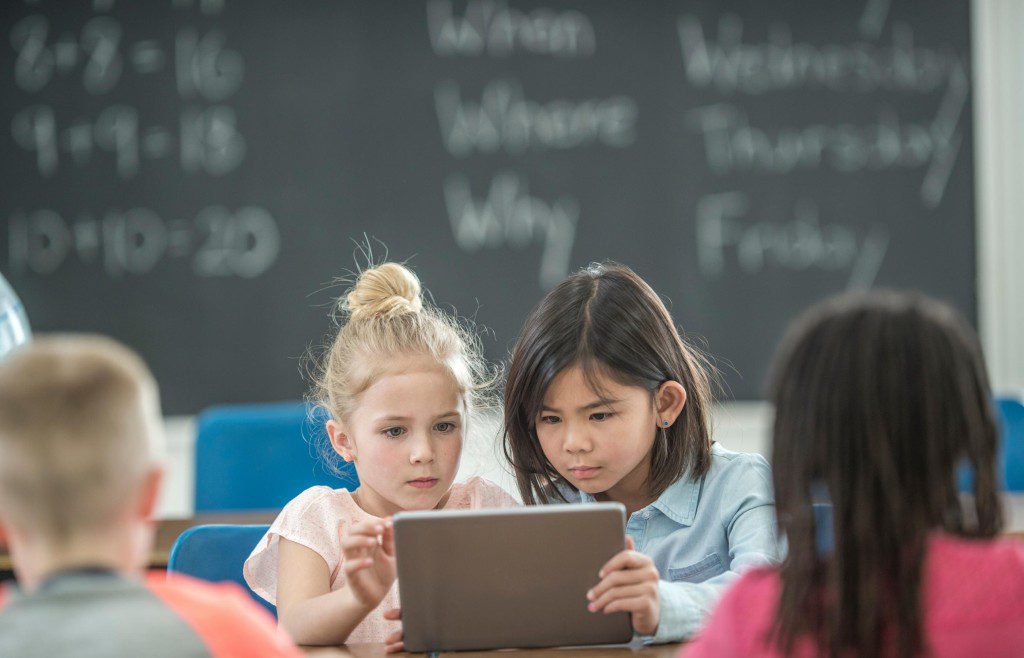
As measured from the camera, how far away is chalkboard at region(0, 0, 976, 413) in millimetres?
3420

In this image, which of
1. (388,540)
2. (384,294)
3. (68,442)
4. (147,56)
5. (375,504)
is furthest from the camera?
(147,56)

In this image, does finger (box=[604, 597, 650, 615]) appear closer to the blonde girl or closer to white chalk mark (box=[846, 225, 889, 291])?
the blonde girl

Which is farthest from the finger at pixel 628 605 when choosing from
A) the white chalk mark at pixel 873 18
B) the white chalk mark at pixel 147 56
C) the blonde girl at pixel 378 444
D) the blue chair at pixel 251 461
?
the white chalk mark at pixel 873 18

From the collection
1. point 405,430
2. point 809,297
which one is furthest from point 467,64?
point 405,430

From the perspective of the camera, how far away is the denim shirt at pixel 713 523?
1.59m

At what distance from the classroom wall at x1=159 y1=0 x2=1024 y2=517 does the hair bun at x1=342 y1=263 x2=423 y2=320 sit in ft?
6.22

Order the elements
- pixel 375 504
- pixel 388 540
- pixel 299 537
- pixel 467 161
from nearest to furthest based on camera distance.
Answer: pixel 388 540 → pixel 299 537 → pixel 375 504 → pixel 467 161

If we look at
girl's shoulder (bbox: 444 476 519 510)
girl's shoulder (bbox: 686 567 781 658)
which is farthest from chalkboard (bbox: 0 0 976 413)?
girl's shoulder (bbox: 686 567 781 658)

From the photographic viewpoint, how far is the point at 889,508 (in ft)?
2.99

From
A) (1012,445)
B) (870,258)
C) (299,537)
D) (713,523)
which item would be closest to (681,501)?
(713,523)

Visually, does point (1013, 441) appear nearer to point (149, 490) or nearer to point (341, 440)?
point (341, 440)

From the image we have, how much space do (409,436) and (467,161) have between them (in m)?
1.95

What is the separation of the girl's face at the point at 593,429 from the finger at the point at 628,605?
36 cm

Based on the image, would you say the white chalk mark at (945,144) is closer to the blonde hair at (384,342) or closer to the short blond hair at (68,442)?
the blonde hair at (384,342)
